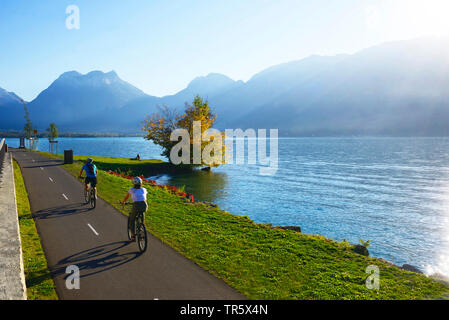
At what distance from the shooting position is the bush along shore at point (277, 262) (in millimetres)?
8602

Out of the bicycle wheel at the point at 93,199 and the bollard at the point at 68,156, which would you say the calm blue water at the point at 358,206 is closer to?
the bicycle wheel at the point at 93,199

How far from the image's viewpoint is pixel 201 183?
40.4m

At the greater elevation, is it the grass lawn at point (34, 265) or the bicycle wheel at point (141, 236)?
the bicycle wheel at point (141, 236)

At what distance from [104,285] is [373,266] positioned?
8.79 metres

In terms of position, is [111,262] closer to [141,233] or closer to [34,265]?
[141,233]

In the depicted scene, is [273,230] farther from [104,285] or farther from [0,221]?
[0,221]

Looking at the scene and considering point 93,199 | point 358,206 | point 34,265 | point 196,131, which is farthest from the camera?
point 196,131

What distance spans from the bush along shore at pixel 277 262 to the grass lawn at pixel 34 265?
13.6 feet

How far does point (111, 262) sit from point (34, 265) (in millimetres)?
2209

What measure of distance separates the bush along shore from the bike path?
25.3 inches

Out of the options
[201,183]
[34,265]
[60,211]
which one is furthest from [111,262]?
[201,183]

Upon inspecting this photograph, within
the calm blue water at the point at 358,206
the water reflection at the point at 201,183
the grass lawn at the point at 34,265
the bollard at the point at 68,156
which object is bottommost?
the calm blue water at the point at 358,206

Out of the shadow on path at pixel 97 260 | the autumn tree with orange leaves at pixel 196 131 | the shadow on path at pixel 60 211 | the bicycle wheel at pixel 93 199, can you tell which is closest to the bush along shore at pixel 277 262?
the bicycle wheel at pixel 93 199

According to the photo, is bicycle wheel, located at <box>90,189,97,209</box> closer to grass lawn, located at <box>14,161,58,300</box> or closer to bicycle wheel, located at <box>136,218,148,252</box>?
grass lawn, located at <box>14,161,58,300</box>
